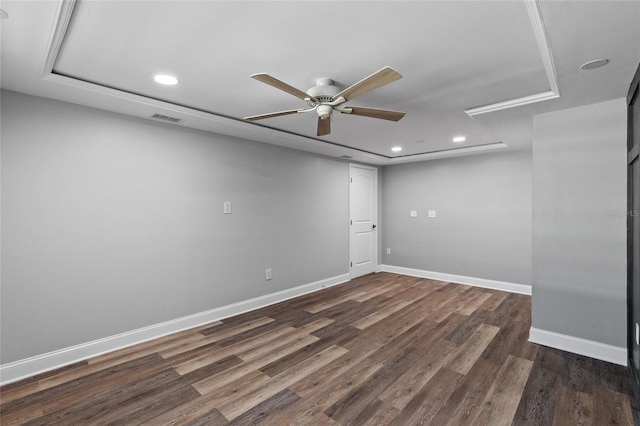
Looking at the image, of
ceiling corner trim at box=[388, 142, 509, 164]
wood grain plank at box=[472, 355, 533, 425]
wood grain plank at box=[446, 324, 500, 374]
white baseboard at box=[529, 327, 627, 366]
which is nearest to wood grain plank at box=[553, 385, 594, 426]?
wood grain plank at box=[472, 355, 533, 425]

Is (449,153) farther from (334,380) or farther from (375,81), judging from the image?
(334,380)

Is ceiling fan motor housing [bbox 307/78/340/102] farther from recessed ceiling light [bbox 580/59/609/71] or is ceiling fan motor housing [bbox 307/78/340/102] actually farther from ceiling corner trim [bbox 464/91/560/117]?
recessed ceiling light [bbox 580/59/609/71]

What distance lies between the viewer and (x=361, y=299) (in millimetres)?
4445

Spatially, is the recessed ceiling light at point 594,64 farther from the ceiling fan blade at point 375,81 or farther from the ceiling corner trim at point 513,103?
the ceiling fan blade at point 375,81

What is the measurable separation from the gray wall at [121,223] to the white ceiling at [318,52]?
38cm

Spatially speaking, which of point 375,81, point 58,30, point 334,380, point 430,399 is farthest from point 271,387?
point 58,30

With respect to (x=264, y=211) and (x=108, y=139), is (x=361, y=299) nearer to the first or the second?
(x=264, y=211)

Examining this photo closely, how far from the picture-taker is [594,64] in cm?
196

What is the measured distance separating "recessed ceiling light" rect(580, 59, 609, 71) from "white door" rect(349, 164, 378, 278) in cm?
381

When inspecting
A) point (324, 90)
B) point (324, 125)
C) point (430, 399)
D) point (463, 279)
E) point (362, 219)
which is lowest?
point (430, 399)

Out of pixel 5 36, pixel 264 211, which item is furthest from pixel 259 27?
pixel 264 211

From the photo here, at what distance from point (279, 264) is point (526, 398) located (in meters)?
3.08

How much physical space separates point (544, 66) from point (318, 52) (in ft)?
4.98

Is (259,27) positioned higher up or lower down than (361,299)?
higher up
